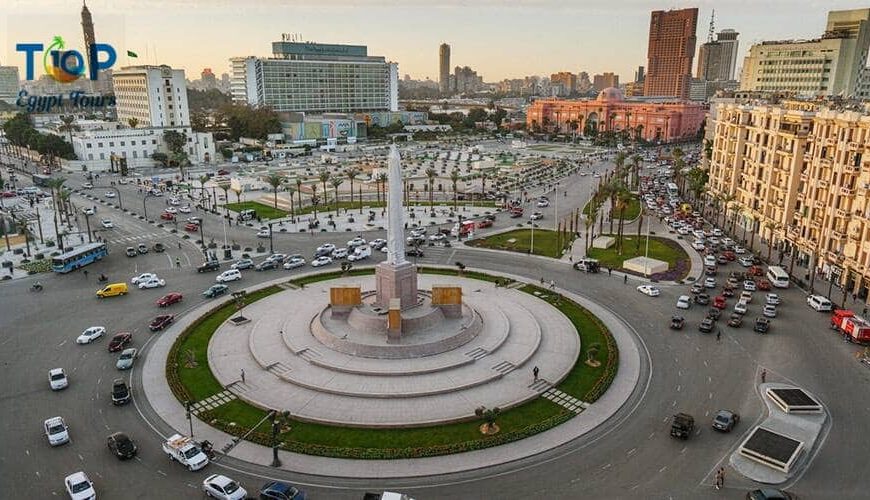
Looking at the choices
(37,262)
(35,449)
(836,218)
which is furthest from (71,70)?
(836,218)

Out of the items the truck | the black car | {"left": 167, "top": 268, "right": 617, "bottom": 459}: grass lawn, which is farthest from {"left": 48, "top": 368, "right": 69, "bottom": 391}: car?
the black car

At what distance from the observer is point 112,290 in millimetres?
60094

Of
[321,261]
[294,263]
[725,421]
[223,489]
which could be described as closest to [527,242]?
[321,261]

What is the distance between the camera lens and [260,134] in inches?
7697

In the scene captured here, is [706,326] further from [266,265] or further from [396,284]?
[266,265]

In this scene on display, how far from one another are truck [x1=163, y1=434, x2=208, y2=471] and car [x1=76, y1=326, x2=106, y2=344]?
20.3 metres

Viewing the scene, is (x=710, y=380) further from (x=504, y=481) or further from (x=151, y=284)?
(x=151, y=284)

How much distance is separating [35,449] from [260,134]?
17308 centimetres

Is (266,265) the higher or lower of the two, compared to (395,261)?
lower

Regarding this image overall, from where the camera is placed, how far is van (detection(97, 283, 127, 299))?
59.5 meters

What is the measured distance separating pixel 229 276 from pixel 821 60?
562 feet

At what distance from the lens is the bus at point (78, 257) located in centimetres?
6688

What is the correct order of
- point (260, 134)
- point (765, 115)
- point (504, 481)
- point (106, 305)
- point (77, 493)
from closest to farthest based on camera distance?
point (77, 493), point (504, 481), point (106, 305), point (765, 115), point (260, 134)

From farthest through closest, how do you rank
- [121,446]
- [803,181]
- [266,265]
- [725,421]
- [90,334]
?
[803,181], [266,265], [90,334], [725,421], [121,446]
